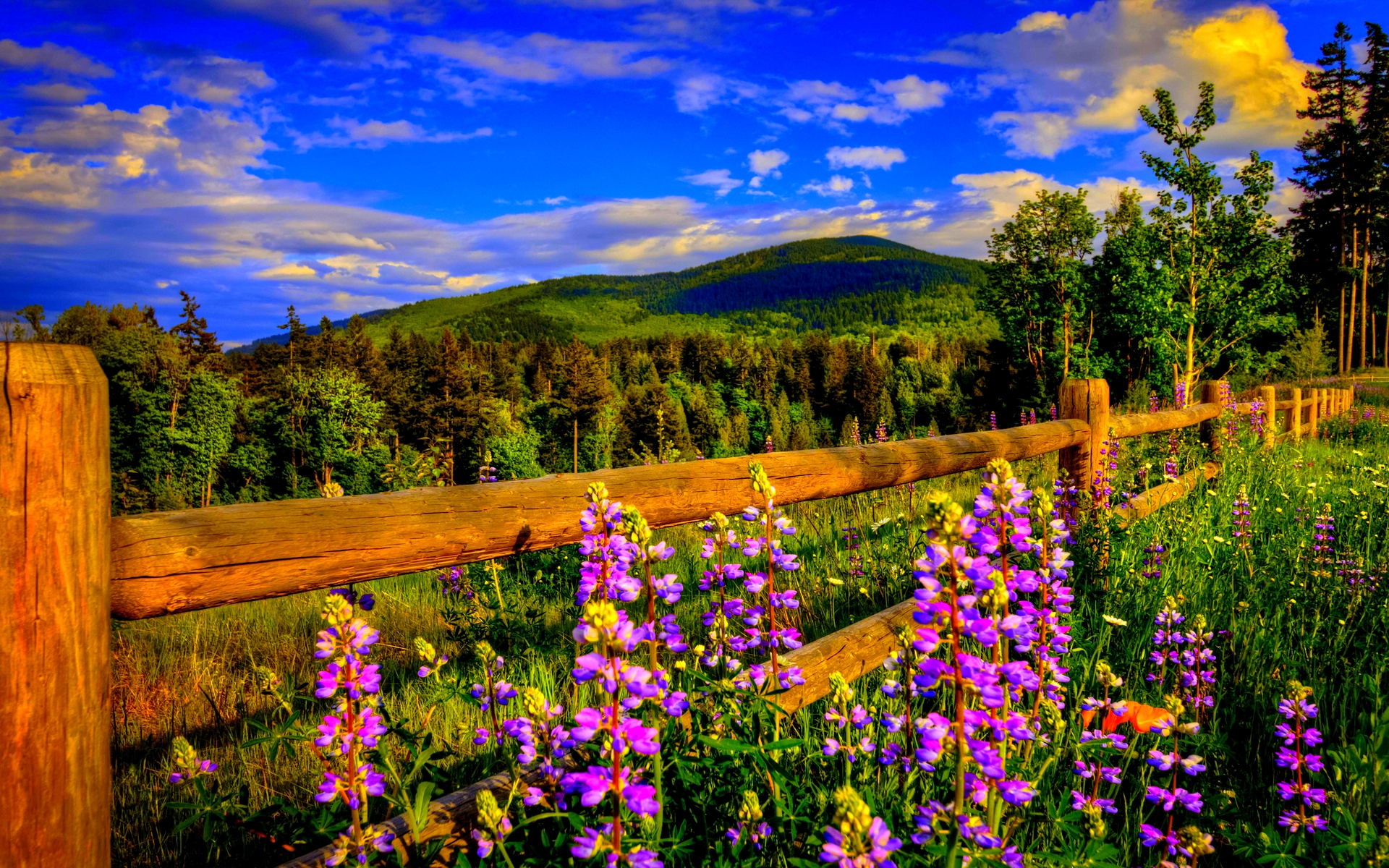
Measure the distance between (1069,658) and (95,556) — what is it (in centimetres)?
314

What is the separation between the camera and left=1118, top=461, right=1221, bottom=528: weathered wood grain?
4.48m

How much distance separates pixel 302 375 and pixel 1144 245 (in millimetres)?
54379

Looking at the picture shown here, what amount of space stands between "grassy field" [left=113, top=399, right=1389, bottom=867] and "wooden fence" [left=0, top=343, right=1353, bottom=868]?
0.52 metres

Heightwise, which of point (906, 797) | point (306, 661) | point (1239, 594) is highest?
point (906, 797)

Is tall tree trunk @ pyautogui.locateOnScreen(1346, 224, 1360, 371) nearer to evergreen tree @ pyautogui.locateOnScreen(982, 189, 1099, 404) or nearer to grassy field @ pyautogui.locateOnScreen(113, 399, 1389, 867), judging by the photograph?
evergreen tree @ pyautogui.locateOnScreen(982, 189, 1099, 404)

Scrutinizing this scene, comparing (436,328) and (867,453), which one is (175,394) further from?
(436,328)

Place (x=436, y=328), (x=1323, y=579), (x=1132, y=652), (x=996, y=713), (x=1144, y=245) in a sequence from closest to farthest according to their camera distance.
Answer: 1. (x=996, y=713)
2. (x=1132, y=652)
3. (x=1323, y=579)
4. (x=1144, y=245)
5. (x=436, y=328)

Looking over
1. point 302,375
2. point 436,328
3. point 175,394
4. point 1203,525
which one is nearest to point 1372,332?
point 1203,525

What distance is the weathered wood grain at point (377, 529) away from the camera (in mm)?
1471

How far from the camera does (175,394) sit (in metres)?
46.5

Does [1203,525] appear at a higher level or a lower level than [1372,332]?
lower

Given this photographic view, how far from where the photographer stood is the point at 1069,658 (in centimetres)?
271

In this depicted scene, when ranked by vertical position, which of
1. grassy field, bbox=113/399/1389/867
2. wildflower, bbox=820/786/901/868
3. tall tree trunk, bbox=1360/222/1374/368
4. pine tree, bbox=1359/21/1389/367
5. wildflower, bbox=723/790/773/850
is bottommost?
grassy field, bbox=113/399/1389/867

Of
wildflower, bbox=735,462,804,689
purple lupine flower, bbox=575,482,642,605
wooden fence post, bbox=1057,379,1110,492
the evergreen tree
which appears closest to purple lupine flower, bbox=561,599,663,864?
purple lupine flower, bbox=575,482,642,605
